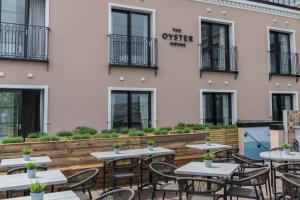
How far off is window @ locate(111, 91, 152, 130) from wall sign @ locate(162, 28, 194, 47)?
223cm

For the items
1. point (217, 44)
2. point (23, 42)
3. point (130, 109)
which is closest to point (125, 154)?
point (130, 109)

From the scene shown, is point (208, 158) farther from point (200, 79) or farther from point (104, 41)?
point (200, 79)

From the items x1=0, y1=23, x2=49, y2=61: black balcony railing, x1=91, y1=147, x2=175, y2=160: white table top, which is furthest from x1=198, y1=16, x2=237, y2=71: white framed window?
x1=91, y1=147, x2=175, y2=160: white table top

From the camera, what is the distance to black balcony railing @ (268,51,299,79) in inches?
570

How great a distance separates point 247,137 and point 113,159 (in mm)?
6179

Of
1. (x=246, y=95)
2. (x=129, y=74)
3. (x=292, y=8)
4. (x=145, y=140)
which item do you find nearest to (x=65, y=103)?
(x=129, y=74)

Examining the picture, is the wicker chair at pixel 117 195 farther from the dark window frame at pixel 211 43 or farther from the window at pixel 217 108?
the dark window frame at pixel 211 43

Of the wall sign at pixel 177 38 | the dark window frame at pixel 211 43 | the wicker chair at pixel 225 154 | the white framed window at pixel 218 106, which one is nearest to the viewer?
the wicker chair at pixel 225 154

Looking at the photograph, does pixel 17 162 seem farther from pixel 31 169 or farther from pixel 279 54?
pixel 279 54

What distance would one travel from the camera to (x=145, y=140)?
757cm

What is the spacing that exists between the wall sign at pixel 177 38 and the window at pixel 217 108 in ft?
7.42

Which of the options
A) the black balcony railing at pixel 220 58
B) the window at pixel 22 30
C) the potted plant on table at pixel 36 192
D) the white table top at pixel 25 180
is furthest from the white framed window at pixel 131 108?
the potted plant on table at pixel 36 192

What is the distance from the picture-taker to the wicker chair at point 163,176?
15.9 feet

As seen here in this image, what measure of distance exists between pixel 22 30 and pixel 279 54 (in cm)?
1148
